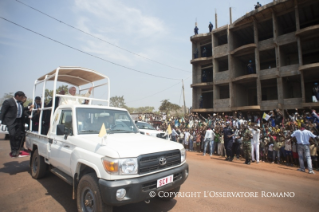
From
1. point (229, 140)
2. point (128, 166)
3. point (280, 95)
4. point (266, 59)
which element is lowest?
point (229, 140)

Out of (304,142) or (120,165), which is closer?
(120,165)

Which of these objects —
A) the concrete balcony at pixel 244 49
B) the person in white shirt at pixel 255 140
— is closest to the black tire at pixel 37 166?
the person in white shirt at pixel 255 140

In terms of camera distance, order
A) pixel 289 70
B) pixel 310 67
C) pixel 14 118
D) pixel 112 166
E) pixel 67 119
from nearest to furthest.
Result: pixel 112 166
pixel 67 119
pixel 14 118
pixel 310 67
pixel 289 70

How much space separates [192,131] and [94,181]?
1200 centimetres

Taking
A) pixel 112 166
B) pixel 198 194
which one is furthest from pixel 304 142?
pixel 112 166

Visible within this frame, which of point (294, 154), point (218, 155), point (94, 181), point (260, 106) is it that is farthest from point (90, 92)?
point (260, 106)

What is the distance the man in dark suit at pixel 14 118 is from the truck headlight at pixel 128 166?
458 centimetres

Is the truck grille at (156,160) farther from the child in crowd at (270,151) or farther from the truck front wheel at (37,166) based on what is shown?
the child in crowd at (270,151)

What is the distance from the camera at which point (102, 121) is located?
3779 millimetres

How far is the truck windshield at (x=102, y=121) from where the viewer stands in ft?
11.6

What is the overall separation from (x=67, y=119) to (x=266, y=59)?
2105 centimetres

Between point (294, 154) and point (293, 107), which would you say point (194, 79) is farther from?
point (294, 154)

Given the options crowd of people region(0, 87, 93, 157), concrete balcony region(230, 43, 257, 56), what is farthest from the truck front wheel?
concrete balcony region(230, 43, 257, 56)

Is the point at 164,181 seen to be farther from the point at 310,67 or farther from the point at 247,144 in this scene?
the point at 310,67
